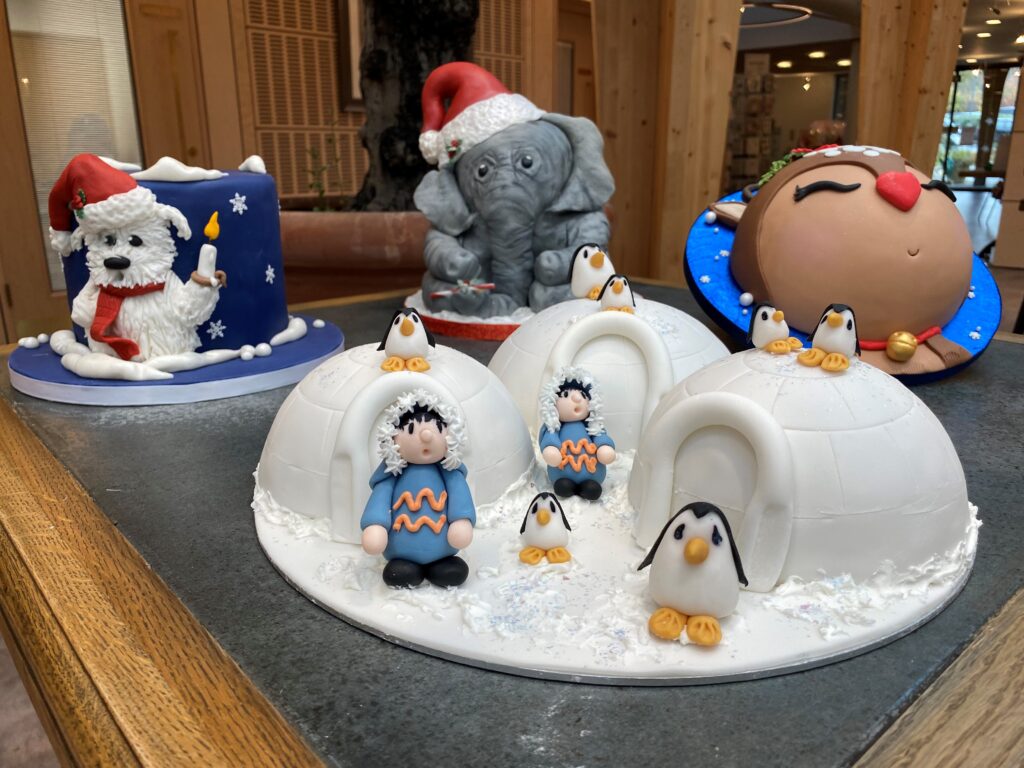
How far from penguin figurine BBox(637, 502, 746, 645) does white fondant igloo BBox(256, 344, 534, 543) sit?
37cm

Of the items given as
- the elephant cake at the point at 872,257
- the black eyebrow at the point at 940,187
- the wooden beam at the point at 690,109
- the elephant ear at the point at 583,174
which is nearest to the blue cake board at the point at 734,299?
the elephant cake at the point at 872,257

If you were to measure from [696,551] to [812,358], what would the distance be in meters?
0.37

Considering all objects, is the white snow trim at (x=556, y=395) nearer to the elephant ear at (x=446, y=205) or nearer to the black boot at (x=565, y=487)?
the black boot at (x=565, y=487)

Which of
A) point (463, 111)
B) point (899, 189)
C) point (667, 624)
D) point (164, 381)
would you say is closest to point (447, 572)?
point (667, 624)

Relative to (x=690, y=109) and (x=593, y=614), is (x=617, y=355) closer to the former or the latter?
(x=593, y=614)

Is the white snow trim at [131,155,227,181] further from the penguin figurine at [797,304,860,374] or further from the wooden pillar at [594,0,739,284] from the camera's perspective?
the wooden pillar at [594,0,739,284]

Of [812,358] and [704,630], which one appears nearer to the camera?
[704,630]

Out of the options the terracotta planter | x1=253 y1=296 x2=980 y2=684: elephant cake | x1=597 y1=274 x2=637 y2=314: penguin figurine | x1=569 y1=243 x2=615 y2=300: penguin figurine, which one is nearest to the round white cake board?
x1=253 y1=296 x2=980 y2=684: elephant cake

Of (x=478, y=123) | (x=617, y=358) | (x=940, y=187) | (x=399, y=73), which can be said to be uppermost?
(x=399, y=73)

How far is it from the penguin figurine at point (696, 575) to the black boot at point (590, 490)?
0.36 m

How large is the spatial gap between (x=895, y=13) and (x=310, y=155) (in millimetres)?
2714

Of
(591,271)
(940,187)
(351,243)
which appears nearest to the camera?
(591,271)

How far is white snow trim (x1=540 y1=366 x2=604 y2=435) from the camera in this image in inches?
54.8

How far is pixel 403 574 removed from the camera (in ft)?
3.67
